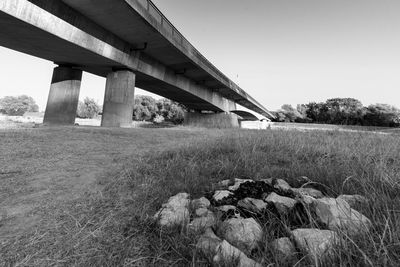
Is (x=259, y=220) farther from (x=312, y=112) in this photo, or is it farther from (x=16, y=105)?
(x=16, y=105)

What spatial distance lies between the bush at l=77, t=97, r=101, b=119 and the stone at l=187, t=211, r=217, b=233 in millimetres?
77898

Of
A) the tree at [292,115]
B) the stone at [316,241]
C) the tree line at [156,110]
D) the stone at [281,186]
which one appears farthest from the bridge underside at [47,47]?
the tree at [292,115]

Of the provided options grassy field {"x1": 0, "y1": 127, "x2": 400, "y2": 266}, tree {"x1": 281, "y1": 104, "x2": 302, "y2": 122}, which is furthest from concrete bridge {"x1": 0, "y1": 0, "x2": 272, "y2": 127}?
tree {"x1": 281, "y1": 104, "x2": 302, "y2": 122}

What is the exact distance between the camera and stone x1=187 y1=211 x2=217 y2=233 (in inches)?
58.9

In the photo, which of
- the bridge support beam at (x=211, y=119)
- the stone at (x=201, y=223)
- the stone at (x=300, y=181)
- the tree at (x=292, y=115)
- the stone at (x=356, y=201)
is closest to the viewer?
the stone at (x=201, y=223)

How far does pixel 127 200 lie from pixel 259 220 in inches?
54.1

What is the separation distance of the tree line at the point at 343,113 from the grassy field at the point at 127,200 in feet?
131

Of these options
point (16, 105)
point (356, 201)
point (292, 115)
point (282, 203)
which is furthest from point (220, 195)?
point (16, 105)

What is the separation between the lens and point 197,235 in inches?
55.9

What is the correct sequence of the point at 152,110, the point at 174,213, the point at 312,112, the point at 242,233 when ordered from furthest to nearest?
the point at 312,112, the point at 152,110, the point at 174,213, the point at 242,233

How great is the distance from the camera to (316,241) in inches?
48.3

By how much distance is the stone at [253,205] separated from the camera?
1753 millimetres

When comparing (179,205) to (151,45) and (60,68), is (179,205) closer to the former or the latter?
(151,45)

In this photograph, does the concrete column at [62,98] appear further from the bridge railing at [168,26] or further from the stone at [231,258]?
the stone at [231,258]
